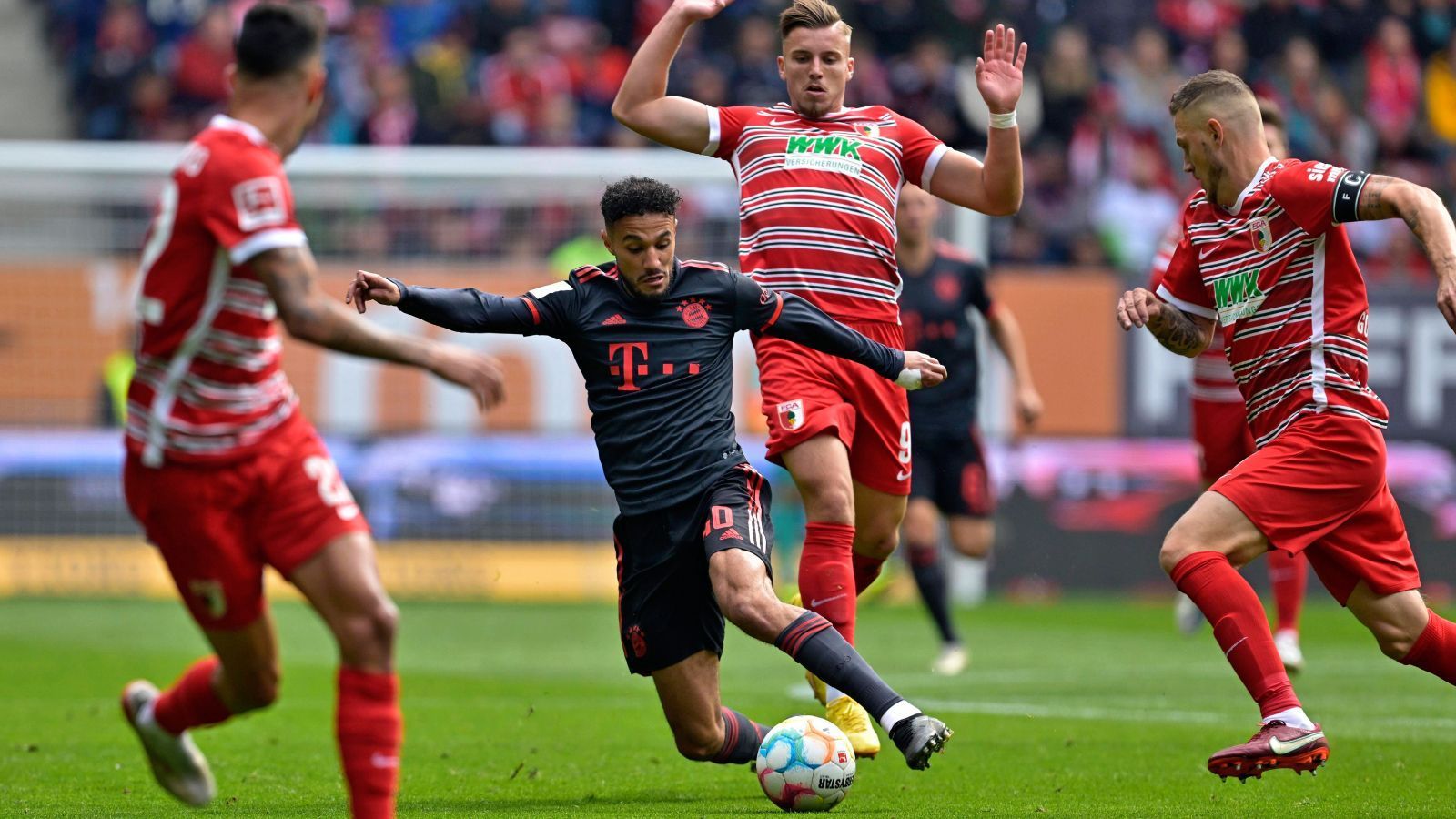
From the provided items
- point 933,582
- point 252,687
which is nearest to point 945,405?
point 933,582

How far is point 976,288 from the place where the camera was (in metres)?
11.8

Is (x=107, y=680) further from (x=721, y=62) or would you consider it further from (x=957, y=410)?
(x=721, y=62)

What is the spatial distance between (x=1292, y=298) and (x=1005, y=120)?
4.73 feet

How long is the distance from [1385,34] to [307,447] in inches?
Answer: 726

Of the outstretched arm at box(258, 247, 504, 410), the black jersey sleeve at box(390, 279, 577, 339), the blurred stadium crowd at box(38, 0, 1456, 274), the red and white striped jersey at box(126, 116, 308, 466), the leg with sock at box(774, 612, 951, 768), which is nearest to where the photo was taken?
the outstretched arm at box(258, 247, 504, 410)

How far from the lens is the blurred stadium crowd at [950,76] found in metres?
19.3

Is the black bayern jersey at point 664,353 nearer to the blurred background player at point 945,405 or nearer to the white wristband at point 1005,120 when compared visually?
the white wristband at point 1005,120

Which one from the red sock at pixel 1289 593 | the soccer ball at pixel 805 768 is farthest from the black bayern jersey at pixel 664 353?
the red sock at pixel 1289 593

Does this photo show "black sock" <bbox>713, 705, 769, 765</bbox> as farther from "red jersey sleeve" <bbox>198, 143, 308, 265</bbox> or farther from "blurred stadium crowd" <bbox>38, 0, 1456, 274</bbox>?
"blurred stadium crowd" <bbox>38, 0, 1456, 274</bbox>

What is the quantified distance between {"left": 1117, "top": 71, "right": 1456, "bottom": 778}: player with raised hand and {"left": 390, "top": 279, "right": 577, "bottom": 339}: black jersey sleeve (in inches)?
91.0

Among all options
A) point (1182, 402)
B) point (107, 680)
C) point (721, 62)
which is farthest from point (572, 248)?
point (107, 680)

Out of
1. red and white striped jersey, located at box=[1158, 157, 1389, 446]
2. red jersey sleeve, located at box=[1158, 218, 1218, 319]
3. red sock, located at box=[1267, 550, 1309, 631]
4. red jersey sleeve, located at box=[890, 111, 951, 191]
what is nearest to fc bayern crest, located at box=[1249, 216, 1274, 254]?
red and white striped jersey, located at box=[1158, 157, 1389, 446]

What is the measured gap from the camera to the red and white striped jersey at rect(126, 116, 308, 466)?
489cm

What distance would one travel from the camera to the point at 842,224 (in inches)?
296
